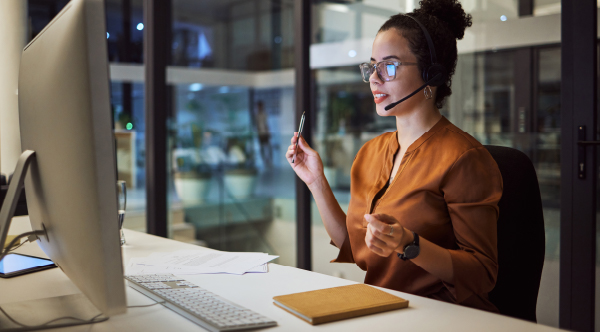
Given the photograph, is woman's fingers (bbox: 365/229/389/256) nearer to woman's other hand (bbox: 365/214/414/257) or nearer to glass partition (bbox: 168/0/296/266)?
woman's other hand (bbox: 365/214/414/257)

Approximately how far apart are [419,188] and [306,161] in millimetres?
447

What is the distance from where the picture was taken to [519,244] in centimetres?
124

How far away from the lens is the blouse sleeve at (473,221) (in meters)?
1.15

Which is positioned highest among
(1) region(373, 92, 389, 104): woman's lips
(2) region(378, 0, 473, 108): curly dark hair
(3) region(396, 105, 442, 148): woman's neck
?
(2) region(378, 0, 473, 108): curly dark hair

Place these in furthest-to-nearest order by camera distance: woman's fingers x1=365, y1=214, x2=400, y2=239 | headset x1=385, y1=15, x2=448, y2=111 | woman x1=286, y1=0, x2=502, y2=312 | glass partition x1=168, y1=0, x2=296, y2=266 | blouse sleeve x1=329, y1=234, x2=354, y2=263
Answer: glass partition x1=168, y1=0, x2=296, y2=266 < blouse sleeve x1=329, y1=234, x2=354, y2=263 < headset x1=385, y1=15, x2=448, y2=111 < woman x1=286, y1=0, x2=502, y2=312 < woman's fingers x1=365, y1=214, x2=400, y2=239

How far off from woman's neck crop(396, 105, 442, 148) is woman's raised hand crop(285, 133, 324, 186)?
0.29 meters

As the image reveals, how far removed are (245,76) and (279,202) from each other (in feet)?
4.50

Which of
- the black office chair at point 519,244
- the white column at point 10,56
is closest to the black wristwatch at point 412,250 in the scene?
the black office chair at point 519,244

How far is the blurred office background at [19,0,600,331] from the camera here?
2164 millimetres

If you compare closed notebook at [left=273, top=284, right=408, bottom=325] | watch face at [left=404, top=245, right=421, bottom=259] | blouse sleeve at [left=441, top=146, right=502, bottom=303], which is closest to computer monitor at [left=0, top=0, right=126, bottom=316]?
closed notebook at [left=273, top=284, right=408, bottom=325]

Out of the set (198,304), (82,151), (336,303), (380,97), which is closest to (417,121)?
(380,97)

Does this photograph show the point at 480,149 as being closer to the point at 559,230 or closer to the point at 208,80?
the point at 559,230

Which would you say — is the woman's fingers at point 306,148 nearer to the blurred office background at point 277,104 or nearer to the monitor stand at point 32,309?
the monitor stand at point 32,309

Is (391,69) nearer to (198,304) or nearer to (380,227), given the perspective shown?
(380,227)
